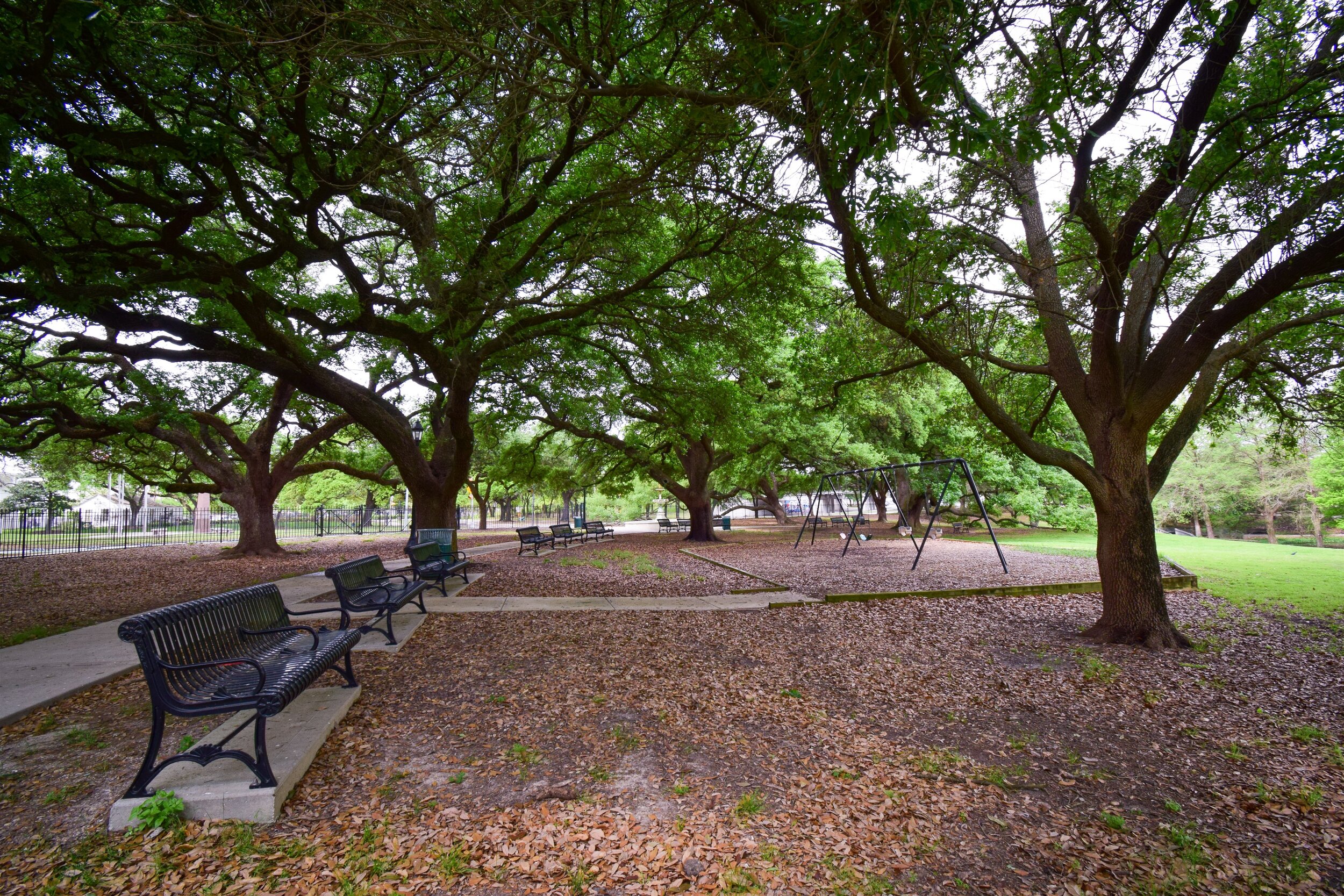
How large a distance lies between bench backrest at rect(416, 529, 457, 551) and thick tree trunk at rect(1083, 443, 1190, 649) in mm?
10706

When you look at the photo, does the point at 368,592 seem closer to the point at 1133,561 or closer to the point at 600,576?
the point at 600,576

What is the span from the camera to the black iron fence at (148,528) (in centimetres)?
2286

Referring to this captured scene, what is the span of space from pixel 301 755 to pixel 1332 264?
8687mm

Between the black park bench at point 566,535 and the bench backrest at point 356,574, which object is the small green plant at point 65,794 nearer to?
the bench backrest at point 356,574

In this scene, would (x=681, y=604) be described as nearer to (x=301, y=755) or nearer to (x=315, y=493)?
(x=301, y=755)

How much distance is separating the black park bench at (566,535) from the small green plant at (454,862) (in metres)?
15.7

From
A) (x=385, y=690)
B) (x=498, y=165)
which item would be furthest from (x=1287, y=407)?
(x=385, y=690)

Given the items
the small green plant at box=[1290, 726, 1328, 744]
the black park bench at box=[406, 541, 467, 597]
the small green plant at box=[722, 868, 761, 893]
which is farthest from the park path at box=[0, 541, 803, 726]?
the small green plant at box=[1290, 726, 1328, 744]

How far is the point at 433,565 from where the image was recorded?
9.77 metres

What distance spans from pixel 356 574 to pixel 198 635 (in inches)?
139

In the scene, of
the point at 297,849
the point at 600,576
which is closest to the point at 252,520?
the point at 600,576

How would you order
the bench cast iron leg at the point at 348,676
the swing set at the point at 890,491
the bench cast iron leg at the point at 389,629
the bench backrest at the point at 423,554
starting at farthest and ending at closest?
the swing set at the point at 890,491 < the bench backrest at the point at 423,554 < the bench cast iron leg at the point at 389,629 < the bench cast iron leg at the point at 348,676

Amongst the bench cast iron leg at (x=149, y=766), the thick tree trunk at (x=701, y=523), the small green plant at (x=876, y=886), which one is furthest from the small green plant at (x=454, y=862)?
the thick tree trunk at (x=701, y=523)

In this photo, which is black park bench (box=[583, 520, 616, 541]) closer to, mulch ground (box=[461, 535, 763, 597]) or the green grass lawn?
mulch ground (box=[461, 535, 763, 597])
